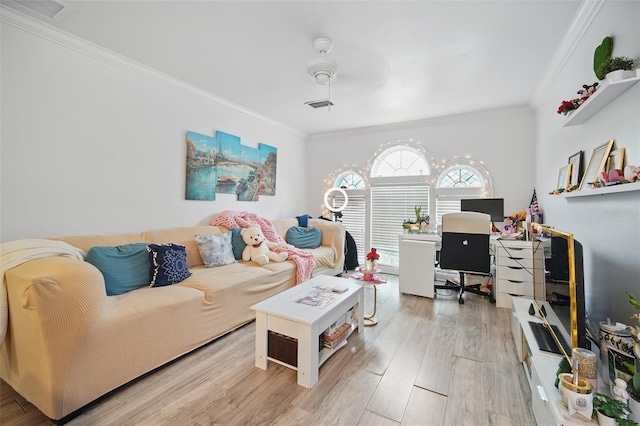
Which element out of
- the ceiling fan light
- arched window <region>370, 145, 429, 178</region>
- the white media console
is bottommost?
the white media console

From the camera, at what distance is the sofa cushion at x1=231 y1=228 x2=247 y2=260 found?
335 centimetres

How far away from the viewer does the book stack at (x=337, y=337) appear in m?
2.06

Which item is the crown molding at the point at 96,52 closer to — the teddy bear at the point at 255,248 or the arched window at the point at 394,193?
the teddy bear at the point at 255,248

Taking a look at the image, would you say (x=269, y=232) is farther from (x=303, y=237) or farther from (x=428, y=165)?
(x=428, y=165)

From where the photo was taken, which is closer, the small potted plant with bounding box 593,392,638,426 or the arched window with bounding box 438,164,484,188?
the small potted plant with bounding box 593,392,638,426

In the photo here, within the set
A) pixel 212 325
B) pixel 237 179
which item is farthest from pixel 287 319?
pixel 237 179

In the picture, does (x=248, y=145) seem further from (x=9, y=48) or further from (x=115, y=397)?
(x=115, y=397)

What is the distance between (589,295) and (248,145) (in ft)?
13.2

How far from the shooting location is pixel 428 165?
4.37 metres

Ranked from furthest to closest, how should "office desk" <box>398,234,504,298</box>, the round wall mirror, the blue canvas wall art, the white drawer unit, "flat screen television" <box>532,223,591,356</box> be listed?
the round wall mirror, "office desk" <box>398,234,504,298</box>, the blue canvas wall art, the white drawer unit, "flat screen television" <box>532,223,591,356</box>

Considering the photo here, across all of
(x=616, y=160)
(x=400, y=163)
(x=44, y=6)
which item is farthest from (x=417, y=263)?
(x=44, y=6)

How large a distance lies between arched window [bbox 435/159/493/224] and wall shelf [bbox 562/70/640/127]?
2076mm

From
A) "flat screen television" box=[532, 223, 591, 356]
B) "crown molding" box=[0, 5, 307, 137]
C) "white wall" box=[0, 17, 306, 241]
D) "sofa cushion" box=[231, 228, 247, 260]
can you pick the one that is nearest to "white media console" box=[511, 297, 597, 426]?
"flat screen television" box=[532, 223, 591, 356]

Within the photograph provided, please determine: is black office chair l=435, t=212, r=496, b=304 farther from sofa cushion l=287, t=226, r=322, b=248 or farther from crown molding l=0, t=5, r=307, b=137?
crown molding l=0, t=5, r=307, b=137
